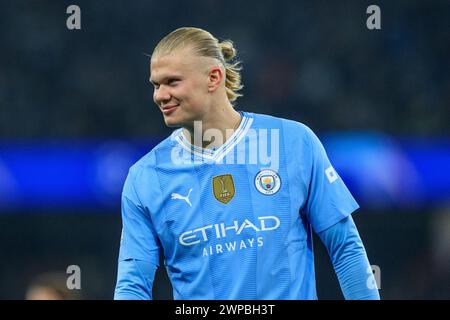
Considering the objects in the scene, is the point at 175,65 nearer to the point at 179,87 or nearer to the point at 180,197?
the point at 179,87

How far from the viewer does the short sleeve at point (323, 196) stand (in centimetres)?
383

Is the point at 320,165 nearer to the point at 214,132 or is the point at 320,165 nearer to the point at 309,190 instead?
the point at 309,190

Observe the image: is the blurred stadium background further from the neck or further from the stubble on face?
the stubble on face

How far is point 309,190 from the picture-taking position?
3883mm

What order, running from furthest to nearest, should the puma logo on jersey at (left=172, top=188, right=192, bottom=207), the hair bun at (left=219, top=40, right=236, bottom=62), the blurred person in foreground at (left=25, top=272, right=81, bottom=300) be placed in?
the blurred person in foreground at (left=25, top=272, right=81, bottom=300) → the hair bun at (left=219, top=40, right=236, bottom=62) → the puma logo on jersey at (left=172, top=188, right=192, bottom=207)

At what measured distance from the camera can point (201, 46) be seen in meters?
3.92

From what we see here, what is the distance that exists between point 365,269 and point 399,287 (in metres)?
6.83

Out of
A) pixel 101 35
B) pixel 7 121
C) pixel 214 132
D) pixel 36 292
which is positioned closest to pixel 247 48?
pixel 101 35

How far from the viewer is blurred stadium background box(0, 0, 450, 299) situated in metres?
9.88

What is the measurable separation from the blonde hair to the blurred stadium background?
5.61 metres

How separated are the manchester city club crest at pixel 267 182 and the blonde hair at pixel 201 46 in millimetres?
420

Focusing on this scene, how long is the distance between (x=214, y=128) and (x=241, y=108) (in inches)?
266

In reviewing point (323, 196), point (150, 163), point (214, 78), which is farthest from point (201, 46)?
point (323, 196)

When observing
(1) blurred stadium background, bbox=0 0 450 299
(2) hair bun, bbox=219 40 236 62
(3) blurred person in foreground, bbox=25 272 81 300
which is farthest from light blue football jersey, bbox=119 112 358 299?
(1) blurred stadium background, bbox=0 0 450 299
